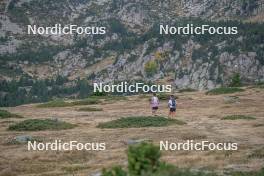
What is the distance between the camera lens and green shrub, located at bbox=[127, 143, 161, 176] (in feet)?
43.9

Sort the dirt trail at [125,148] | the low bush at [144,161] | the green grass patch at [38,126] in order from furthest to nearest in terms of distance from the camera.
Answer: the green grass patch at [38,126] → the dirt trail at [125,148] → the low bush at [144,161]

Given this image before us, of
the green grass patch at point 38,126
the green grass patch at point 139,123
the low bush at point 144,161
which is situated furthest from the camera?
the green grass patch at point 139,123

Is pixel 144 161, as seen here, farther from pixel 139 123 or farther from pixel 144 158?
pixel 139 123

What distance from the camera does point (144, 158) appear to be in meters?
13.5

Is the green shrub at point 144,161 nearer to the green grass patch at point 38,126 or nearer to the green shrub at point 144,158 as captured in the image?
the green shrub at point 144,158

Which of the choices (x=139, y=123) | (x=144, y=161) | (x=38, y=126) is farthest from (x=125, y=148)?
(x=144, y=161)

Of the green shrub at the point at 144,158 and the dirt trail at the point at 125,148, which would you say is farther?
the dirt trail at the point at 125,148

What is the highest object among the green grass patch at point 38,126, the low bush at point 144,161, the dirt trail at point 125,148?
the low bush at point 144,161

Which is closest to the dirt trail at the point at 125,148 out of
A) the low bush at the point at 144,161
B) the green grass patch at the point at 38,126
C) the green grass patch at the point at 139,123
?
the green grass patch at the point at 38,126

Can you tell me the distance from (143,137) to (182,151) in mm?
5005

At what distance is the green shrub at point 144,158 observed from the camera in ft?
43.9

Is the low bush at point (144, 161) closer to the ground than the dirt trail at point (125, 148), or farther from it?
farther from it

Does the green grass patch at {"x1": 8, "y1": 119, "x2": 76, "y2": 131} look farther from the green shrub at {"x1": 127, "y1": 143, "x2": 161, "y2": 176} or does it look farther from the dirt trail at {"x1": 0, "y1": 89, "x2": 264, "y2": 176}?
the green shrub at {"x1": 127, "y1": 143, "x2": 161, "y2": 176}

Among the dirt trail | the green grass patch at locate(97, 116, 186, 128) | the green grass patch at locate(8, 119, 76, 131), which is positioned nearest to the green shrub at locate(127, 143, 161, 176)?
the dirt trail
